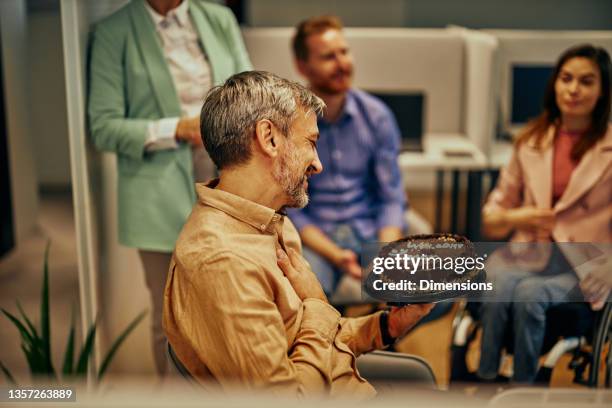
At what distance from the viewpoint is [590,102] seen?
6.30 feet

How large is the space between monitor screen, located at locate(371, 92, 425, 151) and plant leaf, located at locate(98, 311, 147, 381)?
1.48 metres

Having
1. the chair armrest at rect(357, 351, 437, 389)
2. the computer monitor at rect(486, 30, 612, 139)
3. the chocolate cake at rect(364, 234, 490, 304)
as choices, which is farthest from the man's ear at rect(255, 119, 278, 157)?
the computer monitor at rect(486, 30, 612, 139)

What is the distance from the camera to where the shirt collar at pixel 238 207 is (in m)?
1.29

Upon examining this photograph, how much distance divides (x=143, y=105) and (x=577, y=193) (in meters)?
1.07

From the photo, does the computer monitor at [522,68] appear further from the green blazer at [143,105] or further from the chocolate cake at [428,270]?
the chocolate cake at [428,270]

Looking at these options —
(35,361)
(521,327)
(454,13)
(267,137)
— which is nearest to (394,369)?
(521,327)

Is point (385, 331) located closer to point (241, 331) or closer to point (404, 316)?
point (404, 316)

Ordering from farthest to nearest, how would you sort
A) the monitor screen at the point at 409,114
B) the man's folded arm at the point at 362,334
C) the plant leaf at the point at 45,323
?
the monitor screen at the point at 409,114 < the plant leaf at the point at 45,323 < the man's folded arm at the point at 362,334

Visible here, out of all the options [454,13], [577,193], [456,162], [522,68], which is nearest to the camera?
[577,193]

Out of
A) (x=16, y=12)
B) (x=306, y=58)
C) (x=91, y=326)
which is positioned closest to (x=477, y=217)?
(x=306, y=58)

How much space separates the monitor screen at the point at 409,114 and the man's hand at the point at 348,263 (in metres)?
0.92

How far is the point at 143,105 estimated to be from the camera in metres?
1.88

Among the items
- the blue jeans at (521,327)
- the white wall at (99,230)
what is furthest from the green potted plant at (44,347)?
the blue jeans at (521,327)

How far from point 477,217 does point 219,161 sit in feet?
8.10
